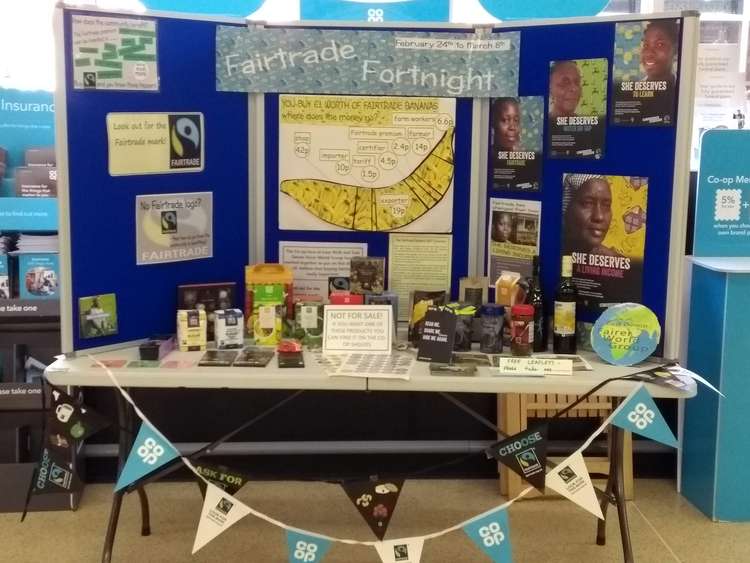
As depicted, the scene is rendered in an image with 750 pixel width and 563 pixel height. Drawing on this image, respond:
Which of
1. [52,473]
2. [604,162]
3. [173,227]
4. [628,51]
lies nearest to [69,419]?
[52,473]

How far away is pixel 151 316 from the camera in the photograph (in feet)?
8.23

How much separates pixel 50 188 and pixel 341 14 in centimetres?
118

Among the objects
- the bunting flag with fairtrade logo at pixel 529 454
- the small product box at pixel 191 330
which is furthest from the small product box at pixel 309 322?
the bunting flag with fairtrade logo at pixel 529 454

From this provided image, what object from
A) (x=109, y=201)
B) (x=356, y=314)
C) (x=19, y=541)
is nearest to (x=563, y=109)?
(x=356, y=314)

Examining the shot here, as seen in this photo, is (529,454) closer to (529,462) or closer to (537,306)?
(529,462)

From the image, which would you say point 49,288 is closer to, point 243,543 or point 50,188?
point 50,188

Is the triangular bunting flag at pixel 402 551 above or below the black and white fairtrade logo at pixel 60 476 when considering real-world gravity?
below

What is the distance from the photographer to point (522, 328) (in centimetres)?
239

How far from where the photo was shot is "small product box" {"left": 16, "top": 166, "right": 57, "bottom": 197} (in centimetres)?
300

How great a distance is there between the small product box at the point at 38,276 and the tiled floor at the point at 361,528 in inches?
28.9

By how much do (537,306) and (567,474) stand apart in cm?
50

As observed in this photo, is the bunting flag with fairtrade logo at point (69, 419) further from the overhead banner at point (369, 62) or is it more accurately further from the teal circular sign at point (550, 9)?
the teal circular sign at point (550, 9)

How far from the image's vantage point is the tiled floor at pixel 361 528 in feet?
8.88

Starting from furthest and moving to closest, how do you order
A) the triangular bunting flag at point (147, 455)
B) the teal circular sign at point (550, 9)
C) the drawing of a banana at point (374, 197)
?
the teal circular sign at point (550, 9) → the drawing of a banana at point (374, 197) → the triangular bunting flag at point (147, 455)
